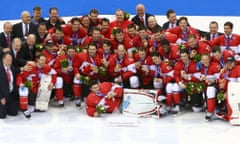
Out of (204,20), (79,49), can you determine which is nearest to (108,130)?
(79,49)

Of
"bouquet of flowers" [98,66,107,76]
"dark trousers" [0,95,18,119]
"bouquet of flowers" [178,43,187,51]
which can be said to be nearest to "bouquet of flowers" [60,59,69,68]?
"bouquet of flowers" [98,66,107,76]

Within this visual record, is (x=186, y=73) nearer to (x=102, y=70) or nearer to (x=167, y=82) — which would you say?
(x=167, y=82)

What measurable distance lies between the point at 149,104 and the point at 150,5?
486 centimetres

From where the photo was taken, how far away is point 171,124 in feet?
21.7

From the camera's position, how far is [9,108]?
680cm

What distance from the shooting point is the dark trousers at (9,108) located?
6707 millimetres

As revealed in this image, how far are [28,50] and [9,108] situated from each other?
0.95m

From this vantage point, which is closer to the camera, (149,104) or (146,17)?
(149,104)

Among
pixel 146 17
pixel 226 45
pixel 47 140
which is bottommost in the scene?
pixel 47 140

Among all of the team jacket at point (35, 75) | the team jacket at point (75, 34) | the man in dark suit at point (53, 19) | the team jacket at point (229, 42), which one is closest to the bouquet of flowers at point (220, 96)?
the team jacket at point (229, 42)

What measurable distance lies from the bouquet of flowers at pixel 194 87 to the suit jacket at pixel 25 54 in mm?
2167

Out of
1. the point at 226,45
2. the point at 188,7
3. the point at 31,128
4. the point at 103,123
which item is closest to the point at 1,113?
the point at 31,128

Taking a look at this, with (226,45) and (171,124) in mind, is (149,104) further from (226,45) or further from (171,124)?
(226,45)

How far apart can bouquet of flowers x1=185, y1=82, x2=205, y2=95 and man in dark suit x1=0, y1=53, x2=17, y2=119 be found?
2.15m
